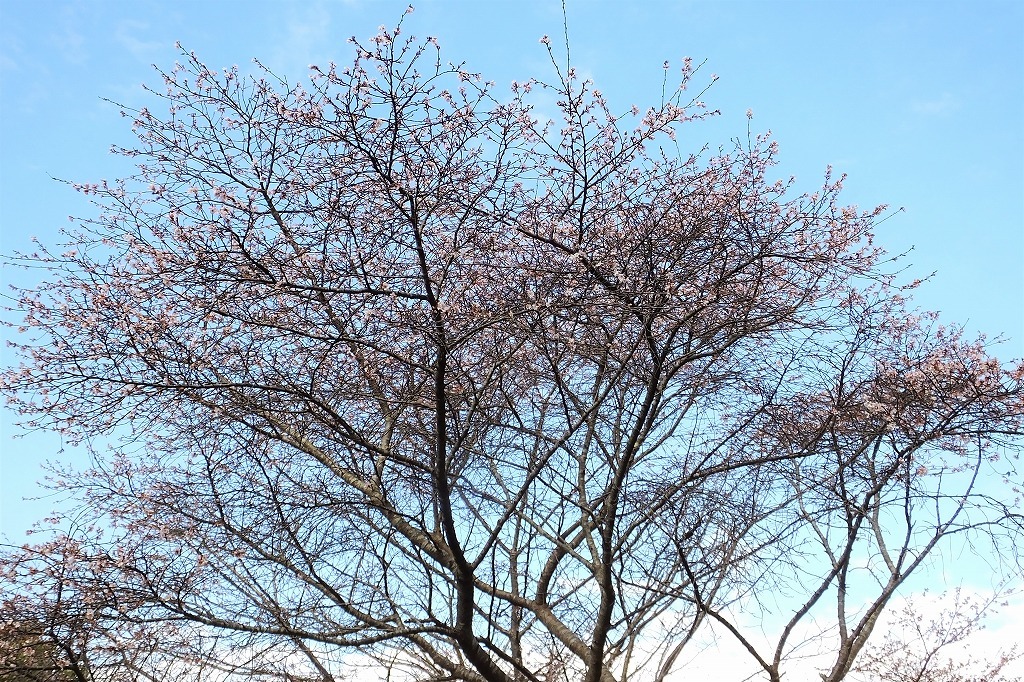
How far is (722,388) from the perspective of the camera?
773 cm

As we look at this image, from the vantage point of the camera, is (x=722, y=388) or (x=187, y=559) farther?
(x=722, y=388)

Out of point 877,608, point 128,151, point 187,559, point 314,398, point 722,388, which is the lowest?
point 877,608

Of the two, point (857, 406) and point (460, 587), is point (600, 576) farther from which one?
point (857, 406)

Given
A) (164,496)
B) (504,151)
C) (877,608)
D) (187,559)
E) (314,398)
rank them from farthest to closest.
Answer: (877,608) → (164,496) → (187,559) → (314,398) → (504,151)

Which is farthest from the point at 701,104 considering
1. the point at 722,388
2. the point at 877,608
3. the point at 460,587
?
the point at 877,608

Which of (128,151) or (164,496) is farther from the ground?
(128,151)

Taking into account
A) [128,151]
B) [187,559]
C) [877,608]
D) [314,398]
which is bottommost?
[877,608]

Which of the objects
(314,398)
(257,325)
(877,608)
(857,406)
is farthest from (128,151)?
(877,608)

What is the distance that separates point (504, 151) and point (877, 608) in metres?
5.05

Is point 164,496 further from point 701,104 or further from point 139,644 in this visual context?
point 701,104

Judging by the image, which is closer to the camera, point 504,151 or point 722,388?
point 504,151

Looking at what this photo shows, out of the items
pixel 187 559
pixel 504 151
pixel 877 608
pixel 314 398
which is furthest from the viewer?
pixel 877 608

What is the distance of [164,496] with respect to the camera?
693 centimetres

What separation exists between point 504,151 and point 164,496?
3871 millimetres
